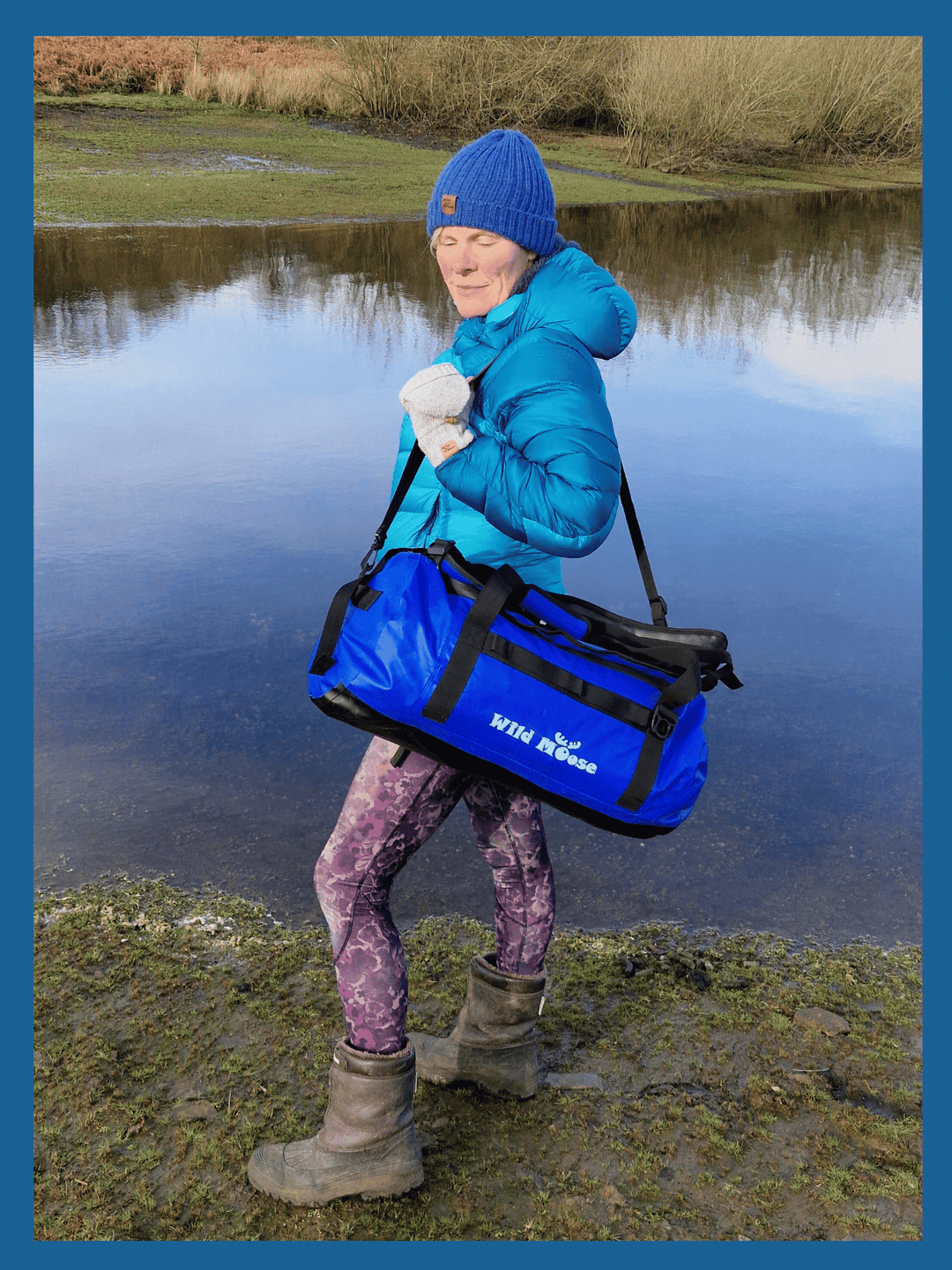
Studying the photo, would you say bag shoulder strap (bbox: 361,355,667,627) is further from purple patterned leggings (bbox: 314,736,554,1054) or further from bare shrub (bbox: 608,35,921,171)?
bare shrub (bbox: 608,35,921,171)

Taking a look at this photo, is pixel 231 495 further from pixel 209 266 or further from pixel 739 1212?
pixel 209 266

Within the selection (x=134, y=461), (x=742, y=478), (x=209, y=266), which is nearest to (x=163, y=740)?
(x=134, y=461)

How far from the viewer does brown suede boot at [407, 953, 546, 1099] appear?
7.70 ft

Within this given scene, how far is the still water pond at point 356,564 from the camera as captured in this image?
3121mm

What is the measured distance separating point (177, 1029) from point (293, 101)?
69.7ft

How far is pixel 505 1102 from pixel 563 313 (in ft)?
5.56

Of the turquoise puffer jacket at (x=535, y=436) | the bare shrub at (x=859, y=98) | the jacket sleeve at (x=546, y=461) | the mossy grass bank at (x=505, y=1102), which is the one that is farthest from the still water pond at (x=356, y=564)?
the bare shrub at (x=859, y=98)

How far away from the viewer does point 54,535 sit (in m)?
5.17

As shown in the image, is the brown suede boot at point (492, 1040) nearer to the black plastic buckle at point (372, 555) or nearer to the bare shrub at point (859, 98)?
the black plastic buckle at point (372, 555)

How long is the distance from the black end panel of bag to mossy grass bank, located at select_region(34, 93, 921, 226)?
12.3 m

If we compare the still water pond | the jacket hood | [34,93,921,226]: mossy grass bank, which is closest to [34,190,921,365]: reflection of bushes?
the still water pond

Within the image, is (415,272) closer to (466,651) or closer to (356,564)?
(356,564)

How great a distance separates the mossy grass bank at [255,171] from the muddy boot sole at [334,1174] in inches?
492

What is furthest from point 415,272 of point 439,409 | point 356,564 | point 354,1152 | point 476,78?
point 354,1152
